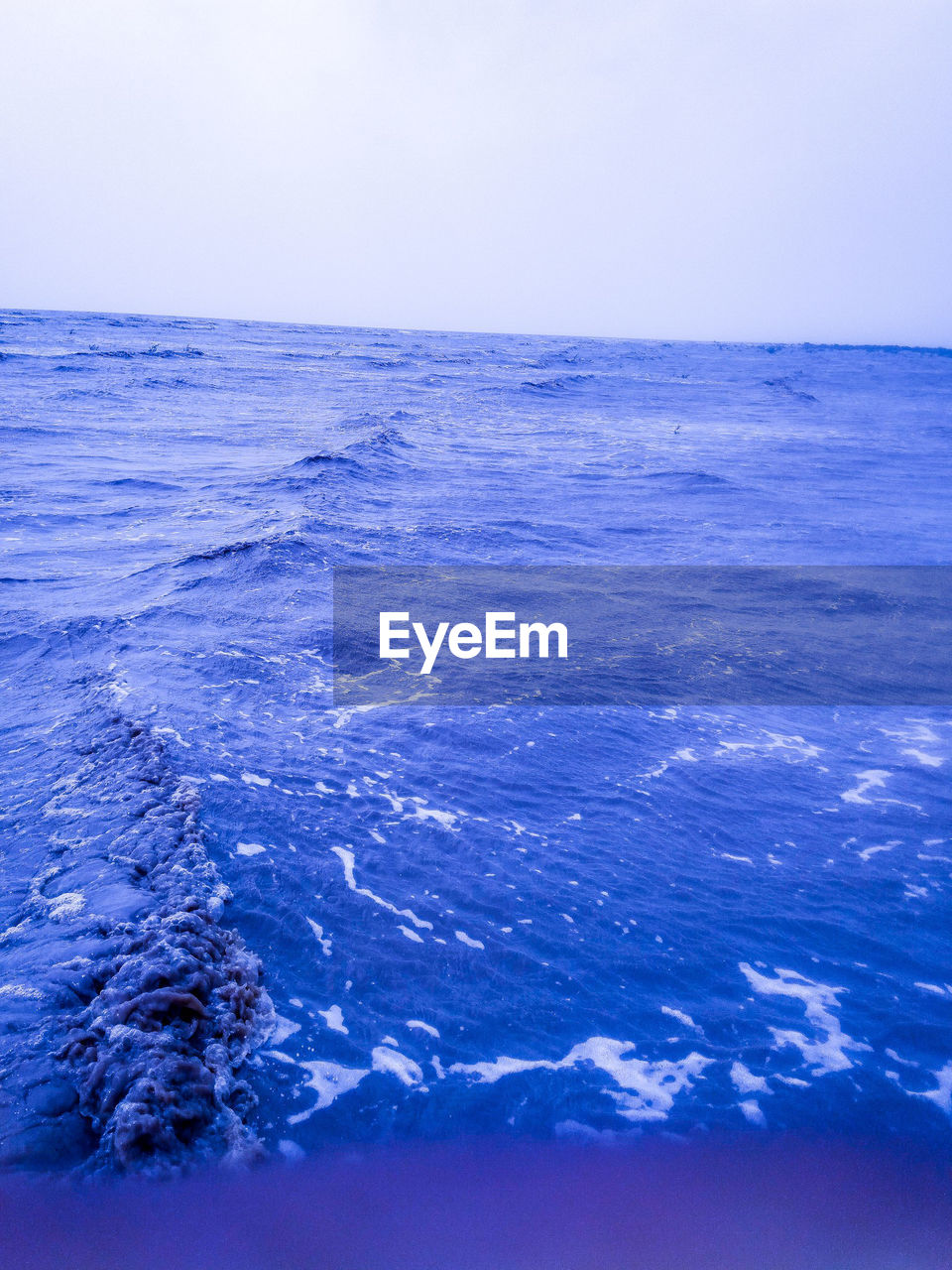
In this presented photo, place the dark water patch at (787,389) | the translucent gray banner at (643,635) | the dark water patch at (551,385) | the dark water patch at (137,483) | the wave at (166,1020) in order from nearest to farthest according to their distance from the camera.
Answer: the wave at (166,1020)
the translucent gray banner at (643,635)
the dark water patch at (137,483)
the dark water patch at (551,385)
the dark water patch at (787,389)

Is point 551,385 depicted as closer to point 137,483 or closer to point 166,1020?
point 137,483

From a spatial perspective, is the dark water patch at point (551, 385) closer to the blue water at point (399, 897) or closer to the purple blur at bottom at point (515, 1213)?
the blue water at point (399, 897)

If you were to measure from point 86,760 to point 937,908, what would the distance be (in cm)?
810

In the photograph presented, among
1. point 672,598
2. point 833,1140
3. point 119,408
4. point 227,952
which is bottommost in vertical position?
point 833,1140

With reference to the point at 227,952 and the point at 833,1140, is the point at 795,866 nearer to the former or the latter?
the point at 833,1140

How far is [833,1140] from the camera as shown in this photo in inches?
179

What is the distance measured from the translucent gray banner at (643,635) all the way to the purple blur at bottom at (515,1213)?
5750 mm

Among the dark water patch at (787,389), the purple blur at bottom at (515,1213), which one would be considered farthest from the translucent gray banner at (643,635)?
the dark water patch at (787,389)

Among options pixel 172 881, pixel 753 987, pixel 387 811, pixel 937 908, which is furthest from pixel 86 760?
pixel 937 908

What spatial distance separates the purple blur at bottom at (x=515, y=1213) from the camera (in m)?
3.88

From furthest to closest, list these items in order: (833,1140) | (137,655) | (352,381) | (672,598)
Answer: (352,381) < (672,598) < (137,655) < (833,1140)

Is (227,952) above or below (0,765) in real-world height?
below

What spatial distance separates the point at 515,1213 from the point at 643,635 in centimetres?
870

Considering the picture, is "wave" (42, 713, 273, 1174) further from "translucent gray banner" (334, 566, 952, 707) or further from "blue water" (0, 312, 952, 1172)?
"translucent gray banner" (334, 566, 952, 707)
